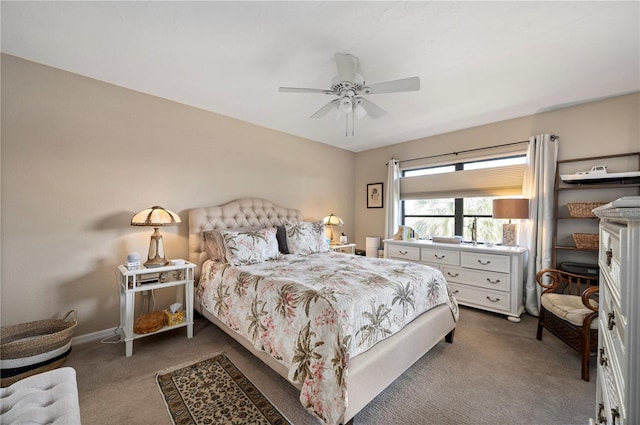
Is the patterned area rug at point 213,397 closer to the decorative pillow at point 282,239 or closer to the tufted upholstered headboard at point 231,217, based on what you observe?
the tufted upholstered headboard at point 231,217

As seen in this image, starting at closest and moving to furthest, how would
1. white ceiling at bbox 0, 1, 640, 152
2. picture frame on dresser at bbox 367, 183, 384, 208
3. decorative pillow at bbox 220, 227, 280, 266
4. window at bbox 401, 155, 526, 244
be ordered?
white ceiling at bbox 0, 1, 640, 152, decorative pillow at bbox 220, 227, 280, 266, window at bbox 401, 155, 526, 244, picture frame on dresser at bbox 367, 183, 384, 208

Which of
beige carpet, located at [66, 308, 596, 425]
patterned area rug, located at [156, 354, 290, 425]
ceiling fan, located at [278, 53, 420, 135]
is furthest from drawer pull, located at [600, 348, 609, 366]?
ceiling fan, located at [278, 53, 420, 135]

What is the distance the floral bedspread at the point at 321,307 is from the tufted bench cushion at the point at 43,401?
1046 mm

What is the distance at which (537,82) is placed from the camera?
2.59 metres

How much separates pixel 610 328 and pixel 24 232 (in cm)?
392

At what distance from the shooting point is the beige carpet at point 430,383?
1.63 metres

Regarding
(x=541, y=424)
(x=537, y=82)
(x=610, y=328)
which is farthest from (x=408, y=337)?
(x=537, y=82)

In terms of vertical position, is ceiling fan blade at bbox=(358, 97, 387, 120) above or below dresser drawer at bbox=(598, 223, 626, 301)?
above

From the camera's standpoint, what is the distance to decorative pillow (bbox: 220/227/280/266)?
271 centimetres

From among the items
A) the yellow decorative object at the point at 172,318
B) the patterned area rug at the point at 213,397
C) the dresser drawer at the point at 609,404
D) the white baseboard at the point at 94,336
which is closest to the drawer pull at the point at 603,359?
the dresser drawer at the point at 609,404

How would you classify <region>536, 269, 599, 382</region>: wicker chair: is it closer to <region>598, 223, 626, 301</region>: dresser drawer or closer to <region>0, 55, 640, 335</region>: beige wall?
<region>598, 223, 626, 301</region>: dresser drawer

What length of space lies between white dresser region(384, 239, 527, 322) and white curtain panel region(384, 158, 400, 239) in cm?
95

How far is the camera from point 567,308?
7.36 ft

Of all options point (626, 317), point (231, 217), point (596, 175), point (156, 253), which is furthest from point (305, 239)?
point (596, 175)
